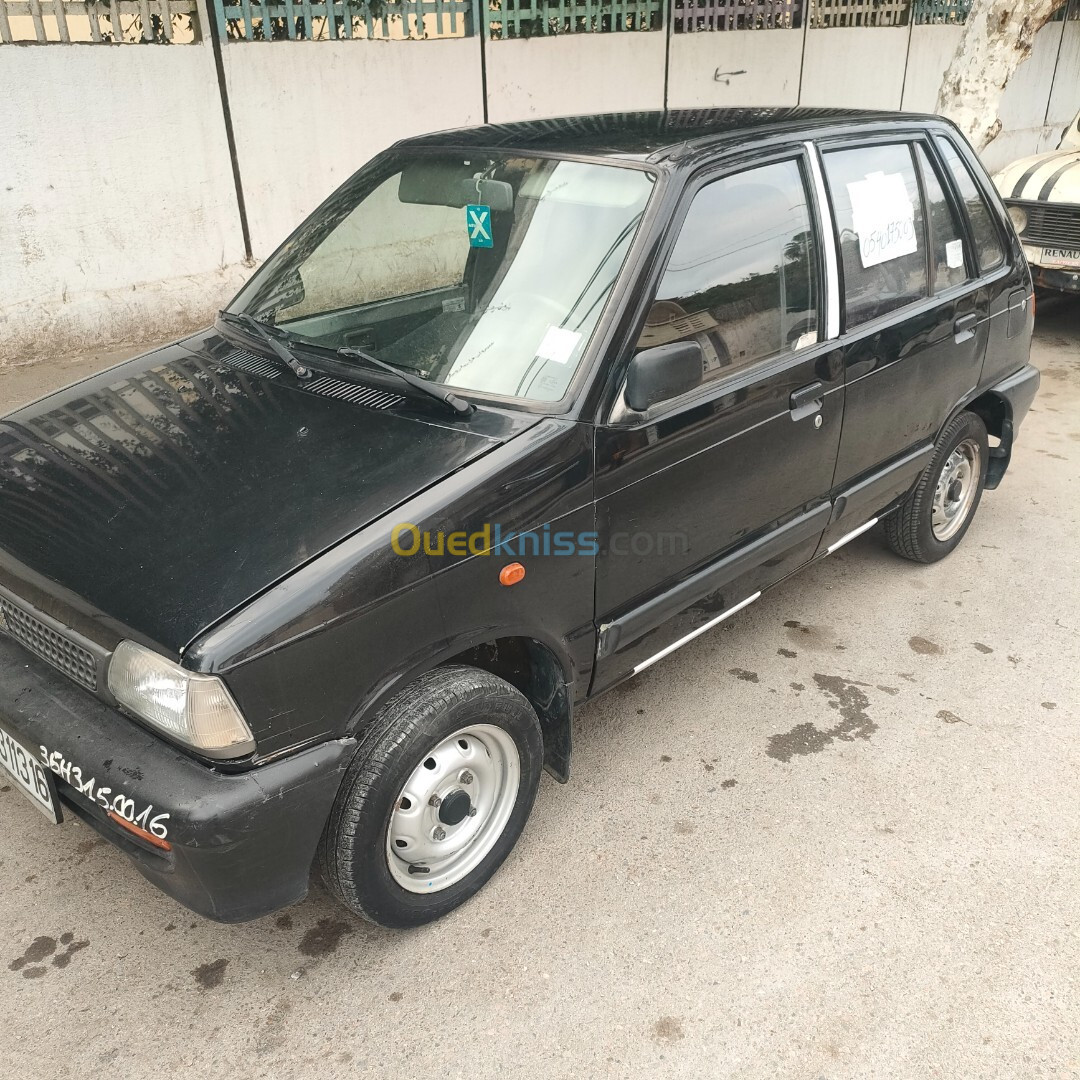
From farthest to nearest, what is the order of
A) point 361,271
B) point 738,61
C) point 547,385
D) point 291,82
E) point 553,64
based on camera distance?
point 738,61, point 553,64, point 291,82, point 361,271, point 547,385

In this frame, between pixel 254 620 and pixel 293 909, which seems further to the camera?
pixel 293 909

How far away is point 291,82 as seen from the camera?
686cm

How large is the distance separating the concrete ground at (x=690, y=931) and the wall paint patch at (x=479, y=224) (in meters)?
1.65

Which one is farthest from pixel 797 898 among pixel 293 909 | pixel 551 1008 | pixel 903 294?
pixel 903 294

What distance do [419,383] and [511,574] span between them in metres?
0.57

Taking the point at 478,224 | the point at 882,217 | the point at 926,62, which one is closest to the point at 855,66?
the point at 926,62

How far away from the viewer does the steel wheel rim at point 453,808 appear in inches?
94.8

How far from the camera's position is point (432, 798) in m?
2.44

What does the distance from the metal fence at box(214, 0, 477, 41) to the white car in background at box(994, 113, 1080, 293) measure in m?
4.46

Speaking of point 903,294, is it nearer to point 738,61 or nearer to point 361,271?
point 361,271

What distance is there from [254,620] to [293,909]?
107cm

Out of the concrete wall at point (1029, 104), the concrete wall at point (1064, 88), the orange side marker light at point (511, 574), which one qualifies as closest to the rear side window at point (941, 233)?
the orange side marker light at point (511, 574)

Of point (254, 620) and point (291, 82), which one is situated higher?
point (291, 82)

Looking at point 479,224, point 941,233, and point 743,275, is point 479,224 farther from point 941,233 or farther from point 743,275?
point 941,233
